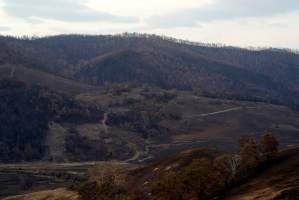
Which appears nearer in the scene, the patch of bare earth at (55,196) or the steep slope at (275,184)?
the steep slope at (275,184)

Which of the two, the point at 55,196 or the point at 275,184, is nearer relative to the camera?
the point at 275,184

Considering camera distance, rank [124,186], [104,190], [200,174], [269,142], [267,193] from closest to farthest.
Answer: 1. [267,193]
2. [200,174]
3. [269,142]
4. [104,190]
5. [124,186]

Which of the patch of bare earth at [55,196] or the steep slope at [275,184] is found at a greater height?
the steep slope at [275,184]

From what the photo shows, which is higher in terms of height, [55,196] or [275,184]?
[275,184]

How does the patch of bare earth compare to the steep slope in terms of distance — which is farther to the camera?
the patch of bare earth

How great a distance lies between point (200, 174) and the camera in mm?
96938

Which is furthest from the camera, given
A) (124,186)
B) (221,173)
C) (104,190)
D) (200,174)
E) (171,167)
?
(171,167)

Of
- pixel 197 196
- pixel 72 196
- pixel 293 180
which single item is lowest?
pixel 72 196

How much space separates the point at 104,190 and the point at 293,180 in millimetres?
56076

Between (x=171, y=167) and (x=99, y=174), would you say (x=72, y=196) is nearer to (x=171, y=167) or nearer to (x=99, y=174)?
(x=99, y=174)

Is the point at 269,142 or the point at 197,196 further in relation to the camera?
the point at 269,142

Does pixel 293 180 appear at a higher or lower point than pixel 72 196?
higher

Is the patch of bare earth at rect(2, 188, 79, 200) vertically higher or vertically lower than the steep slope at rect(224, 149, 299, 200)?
lower

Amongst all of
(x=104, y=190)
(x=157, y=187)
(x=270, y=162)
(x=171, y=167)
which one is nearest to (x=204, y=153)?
(x=171, y=167)
